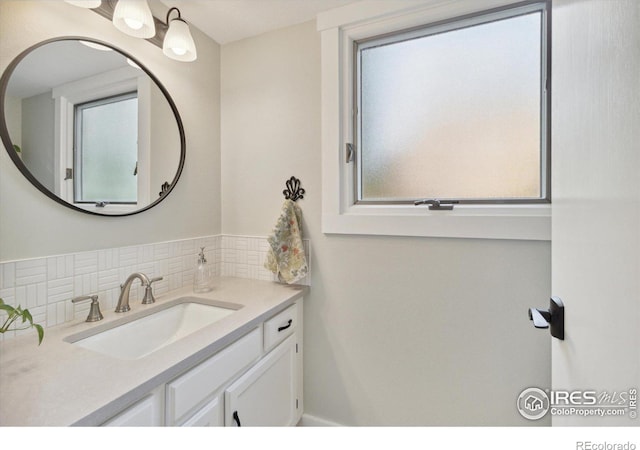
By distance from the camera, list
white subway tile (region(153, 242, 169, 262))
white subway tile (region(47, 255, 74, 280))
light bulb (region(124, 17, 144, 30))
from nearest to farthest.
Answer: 1. white subway tile (region(47, 255, 74, 280))
2. light bulb (region(124, 17, 144, 30))
3. white subway tile (region(153, 242, 169, 262))

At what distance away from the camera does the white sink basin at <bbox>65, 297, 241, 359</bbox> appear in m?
0.98

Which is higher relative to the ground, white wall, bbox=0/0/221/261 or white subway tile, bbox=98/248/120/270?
white wall, bbox=0/0/221/261

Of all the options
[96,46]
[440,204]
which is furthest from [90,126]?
[440,204]

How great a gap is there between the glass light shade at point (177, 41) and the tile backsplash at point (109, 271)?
0.89m

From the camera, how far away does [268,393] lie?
118cm

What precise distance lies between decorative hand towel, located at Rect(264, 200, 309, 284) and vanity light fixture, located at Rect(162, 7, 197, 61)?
0.85 m

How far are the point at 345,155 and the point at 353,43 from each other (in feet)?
1.87

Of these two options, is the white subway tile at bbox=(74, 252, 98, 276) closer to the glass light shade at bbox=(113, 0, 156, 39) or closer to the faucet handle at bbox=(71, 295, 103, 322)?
the faucet handle at bbox=(71, 295, 103, 322)

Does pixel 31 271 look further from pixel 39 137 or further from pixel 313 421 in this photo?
pixel 313 421

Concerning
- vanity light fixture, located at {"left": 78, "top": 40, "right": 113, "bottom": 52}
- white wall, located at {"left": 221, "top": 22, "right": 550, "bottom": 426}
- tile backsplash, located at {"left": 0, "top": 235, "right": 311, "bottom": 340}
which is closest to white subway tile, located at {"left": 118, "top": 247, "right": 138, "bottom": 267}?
tile backsplash, located at {"left": 0, "top": 235, "right": 311, "bottom": 340}

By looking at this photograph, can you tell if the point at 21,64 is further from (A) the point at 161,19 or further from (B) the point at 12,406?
(B) the point at 12,406

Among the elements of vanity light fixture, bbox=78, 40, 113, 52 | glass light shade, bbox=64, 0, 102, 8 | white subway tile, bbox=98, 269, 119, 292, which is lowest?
white subway tile, bbox=98, 269, 119, 292

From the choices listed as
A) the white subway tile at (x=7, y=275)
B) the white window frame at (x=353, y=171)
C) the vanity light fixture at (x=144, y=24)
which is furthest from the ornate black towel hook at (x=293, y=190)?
the white subway tile at (x=7, y=275)

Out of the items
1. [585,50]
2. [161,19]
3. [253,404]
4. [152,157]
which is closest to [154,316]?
[253,404]
